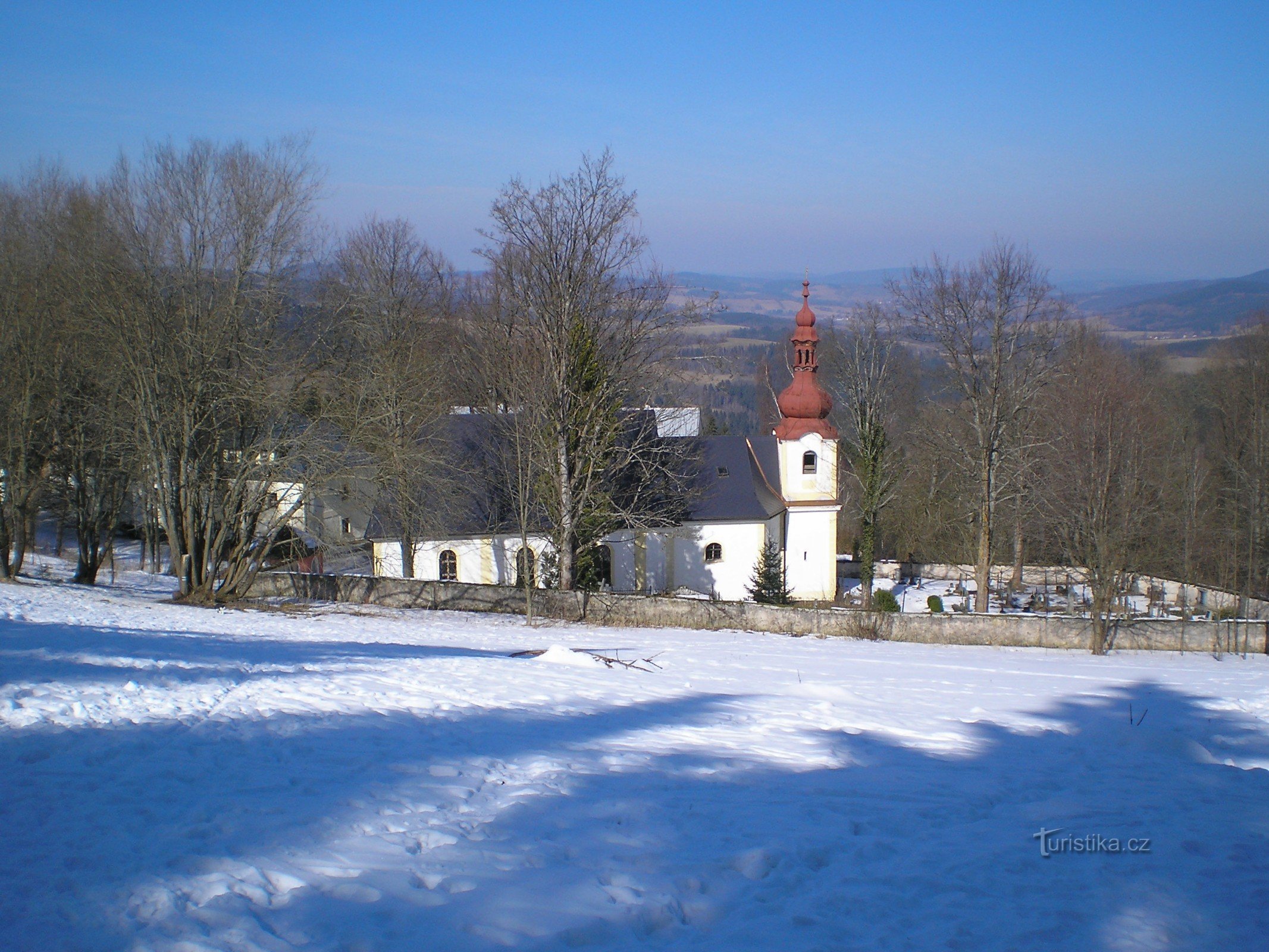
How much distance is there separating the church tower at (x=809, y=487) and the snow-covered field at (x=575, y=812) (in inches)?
802

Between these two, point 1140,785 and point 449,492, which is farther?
point 449,492

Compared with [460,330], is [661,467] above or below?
below

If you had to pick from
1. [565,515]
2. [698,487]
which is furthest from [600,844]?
[698,487]

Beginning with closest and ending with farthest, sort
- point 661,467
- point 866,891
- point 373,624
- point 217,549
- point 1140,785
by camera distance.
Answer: point 866,891 → point 1140,785 → point 373,624 → point 217,549 → point 661,467

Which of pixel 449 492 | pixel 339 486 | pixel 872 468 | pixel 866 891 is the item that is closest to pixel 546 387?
pixel 449 492

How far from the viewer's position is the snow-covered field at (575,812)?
442 cm

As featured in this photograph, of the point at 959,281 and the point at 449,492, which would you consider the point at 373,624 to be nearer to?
the point at 449,492

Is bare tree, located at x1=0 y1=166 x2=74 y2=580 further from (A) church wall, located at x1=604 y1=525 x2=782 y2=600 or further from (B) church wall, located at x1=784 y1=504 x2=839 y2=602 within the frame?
(B) church wall, located at x1=784 y1=504 x2=839 y2=602

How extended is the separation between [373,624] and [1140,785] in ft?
49.5

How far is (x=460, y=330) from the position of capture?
34.8 meters

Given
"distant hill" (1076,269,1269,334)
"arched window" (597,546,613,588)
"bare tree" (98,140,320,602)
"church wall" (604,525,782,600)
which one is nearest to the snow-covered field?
"bare tree" (98,140,320,602)

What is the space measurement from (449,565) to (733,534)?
10.5 m

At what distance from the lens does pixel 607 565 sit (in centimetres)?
3022

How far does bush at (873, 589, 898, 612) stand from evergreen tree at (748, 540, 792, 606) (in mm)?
2923
